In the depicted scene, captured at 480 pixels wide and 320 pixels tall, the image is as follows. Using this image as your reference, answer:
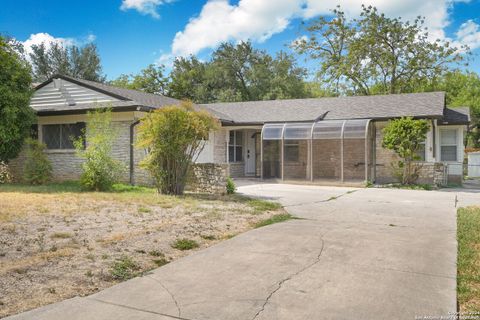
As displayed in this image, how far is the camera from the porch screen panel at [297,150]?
16891 mm

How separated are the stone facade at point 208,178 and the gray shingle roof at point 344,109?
6.71 meters

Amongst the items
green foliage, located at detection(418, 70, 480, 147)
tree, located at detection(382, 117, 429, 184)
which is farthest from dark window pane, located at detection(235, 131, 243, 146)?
green foliage, located at detection(418, 70, 480, 147)

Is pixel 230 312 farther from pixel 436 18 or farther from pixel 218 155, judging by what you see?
pixel 436 18

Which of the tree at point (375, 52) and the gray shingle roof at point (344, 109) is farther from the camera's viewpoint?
the tree at point (375, 52)

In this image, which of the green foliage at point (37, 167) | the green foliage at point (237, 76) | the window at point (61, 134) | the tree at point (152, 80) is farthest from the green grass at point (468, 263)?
the tree at point (152, 80)

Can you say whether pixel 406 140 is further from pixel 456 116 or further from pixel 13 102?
pixel 13 102

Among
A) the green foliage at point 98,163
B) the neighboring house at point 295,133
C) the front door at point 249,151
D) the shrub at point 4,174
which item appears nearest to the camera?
the green foliage at point 98,163

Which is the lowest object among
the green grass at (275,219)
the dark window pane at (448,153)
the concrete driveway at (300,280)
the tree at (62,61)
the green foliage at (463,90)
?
the concrete driveway at (300,280)

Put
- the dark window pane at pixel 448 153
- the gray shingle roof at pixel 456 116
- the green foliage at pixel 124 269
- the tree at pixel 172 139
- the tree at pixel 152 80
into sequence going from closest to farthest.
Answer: the green foliage at pixel 124 269, the tree at pixel 172 139, the gray shingle roof at pixel 456 116, the dark window pane at pixel 448 153, the tree at pixel 152 80

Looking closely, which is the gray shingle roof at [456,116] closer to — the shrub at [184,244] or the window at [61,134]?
the shrub at [184,244]

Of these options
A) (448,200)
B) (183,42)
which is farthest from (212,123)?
(183,42)

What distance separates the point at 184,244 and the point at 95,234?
1.61 metres

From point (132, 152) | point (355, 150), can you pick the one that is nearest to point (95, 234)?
point (132, 152)

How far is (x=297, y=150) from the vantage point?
58.2 ft
